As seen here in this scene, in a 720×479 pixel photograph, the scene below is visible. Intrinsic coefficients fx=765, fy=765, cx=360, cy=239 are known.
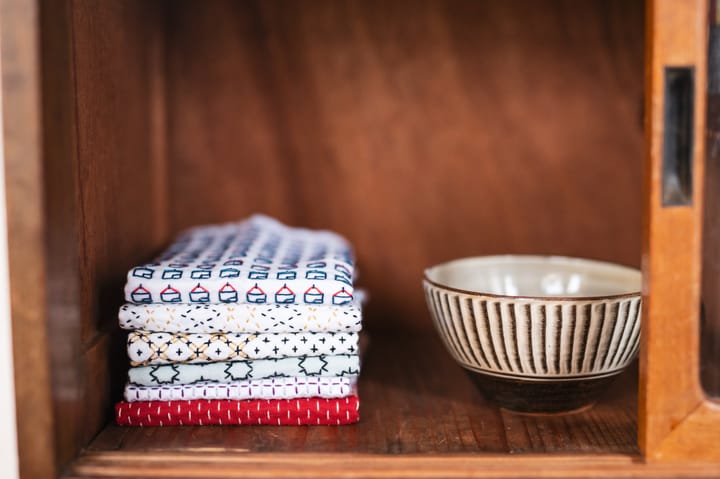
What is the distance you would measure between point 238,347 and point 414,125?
0.38 m

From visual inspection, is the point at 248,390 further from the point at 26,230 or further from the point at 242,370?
the point at 26,230

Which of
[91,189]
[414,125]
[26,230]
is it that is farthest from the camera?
[414,125]

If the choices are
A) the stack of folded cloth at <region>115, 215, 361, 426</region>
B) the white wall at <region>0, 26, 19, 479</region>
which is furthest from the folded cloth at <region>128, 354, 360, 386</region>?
the white wall at <region>0, 26, 19, 479</region>

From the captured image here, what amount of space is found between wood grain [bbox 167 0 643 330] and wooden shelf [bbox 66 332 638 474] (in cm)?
24

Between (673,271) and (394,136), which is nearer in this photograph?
(673,271)

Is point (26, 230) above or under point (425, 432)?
Answer: above

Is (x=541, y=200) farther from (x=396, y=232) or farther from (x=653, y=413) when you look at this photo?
(x=653, y=413)

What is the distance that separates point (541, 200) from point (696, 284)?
1.26 ft

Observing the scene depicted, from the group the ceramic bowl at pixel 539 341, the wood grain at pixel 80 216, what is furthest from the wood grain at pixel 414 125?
the ceramic bowl at pixel 539 341

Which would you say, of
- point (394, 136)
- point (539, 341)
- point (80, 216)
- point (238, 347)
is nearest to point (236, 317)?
point (238, 347)

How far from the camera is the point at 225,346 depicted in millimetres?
613

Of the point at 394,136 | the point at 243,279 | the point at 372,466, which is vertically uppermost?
the point at 394,136

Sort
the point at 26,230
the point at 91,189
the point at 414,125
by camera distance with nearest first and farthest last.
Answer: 1. the point at 26,230
2. the point at 91,189
3. the point at 414,125

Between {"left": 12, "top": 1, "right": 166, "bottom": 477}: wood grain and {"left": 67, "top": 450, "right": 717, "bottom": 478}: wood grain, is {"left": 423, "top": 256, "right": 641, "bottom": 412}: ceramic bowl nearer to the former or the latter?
{"left": 67, "top": 450, "right": 717, "bottom": 478}: wood grain
